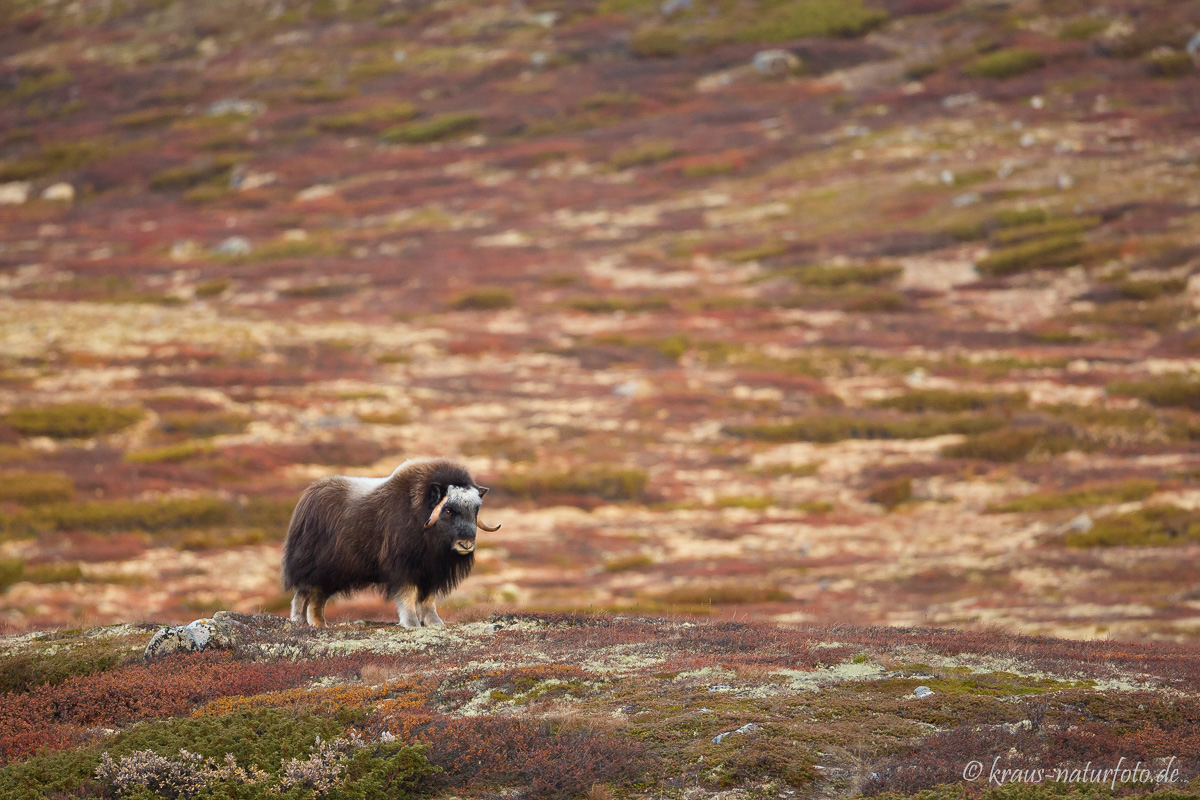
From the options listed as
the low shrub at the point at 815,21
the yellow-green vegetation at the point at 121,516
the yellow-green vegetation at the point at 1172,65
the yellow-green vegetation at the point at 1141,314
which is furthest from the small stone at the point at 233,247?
the yellow-green vegetation at the point at 1172,65

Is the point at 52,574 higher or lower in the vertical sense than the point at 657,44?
lower

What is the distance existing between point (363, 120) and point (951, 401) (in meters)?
70.4

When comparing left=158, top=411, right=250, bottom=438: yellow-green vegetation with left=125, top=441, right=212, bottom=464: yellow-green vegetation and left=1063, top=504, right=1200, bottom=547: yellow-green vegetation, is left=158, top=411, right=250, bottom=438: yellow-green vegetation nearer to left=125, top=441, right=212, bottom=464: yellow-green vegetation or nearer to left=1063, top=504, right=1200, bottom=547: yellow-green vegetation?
left=125, top=441, right=212, bottom=464: yellow-green vegetation

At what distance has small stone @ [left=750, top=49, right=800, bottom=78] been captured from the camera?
91.4 meters

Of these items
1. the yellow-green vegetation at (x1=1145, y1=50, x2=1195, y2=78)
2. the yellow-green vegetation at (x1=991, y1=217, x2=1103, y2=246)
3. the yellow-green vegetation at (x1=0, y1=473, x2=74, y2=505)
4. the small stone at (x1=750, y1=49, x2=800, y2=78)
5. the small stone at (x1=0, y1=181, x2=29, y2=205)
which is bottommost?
the yellow-green vegetation at (x1=991, y1=217, x2=1103, y2=246)

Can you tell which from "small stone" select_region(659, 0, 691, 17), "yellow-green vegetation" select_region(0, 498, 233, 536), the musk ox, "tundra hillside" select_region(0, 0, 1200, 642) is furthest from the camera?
"small stone" select_region(659, 0, 691, 17)

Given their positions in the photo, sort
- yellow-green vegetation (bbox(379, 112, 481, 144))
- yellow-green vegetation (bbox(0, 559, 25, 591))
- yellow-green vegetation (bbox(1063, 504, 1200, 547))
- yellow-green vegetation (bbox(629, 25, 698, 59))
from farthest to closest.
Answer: yellow-green vegetation (bbox(629, 25, 698, 59)), yellow-green vegetation (bbox(379, 112, 481, 144)), yellow-green vegetation (bbox(1063, 504, 1200, 547)), yellow-green vegetation (bbox(0, 559, 25, 591))

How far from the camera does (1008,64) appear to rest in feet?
262

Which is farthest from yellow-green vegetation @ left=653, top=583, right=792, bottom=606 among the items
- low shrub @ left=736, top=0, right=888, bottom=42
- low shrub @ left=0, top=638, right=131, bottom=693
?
low shrub @ left=736, top=0, right=888, bottom=42

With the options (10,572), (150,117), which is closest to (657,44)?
(150,117)

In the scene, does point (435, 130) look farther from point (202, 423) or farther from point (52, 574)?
point (52, 574)

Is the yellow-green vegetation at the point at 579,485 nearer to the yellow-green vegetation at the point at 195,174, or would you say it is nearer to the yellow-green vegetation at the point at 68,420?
the yellow-green vegetation at the point at 68,420

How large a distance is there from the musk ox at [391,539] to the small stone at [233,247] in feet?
193

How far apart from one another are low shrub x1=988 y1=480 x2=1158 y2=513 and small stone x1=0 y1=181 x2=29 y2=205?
84.4m
